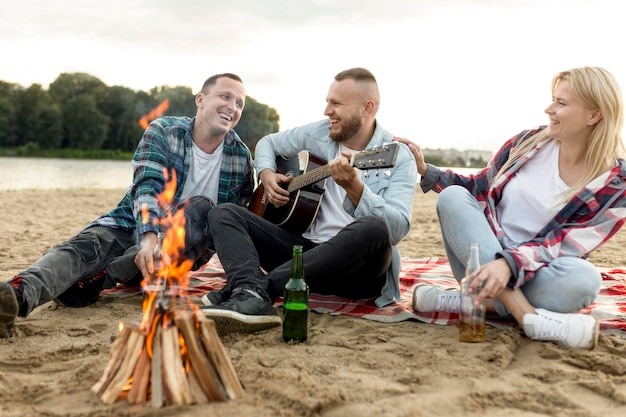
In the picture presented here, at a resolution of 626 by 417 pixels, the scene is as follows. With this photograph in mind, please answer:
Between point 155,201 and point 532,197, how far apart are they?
2.20 meters

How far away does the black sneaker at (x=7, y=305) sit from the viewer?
9.33 ft

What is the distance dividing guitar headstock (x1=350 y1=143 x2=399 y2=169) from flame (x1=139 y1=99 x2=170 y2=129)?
1.35 m

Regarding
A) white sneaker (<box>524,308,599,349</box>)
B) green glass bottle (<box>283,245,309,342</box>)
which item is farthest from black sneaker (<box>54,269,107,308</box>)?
white sneaker (<box>524,308,599,349</box>)

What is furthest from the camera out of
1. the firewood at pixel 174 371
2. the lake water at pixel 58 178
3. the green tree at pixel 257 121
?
the green tree at pixel 257 121

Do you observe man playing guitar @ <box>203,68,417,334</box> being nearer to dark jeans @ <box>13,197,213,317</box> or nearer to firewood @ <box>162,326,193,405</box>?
dark jeans @ <box>13,197,213,317</box>

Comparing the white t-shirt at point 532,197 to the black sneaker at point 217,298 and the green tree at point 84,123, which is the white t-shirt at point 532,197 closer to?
the black sneaker at point 217,298

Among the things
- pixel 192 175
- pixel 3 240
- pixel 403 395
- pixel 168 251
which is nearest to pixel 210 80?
pixel 192 175

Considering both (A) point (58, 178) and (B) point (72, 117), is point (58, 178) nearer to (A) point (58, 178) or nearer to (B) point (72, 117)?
(A) point (58, 178)

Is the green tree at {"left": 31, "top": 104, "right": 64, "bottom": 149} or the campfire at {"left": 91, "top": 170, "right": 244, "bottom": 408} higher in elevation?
the green tree at {"left": 31, "top": 104, "right": 64, "bottom": 149}

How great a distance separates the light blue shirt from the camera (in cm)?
338

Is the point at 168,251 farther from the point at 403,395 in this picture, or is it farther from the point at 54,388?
the point at 403,395

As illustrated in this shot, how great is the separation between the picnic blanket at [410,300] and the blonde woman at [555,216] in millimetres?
226

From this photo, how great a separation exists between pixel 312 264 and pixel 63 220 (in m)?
6.16

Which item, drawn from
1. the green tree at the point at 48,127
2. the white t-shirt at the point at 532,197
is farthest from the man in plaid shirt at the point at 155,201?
the green tree at the point at 48,127
